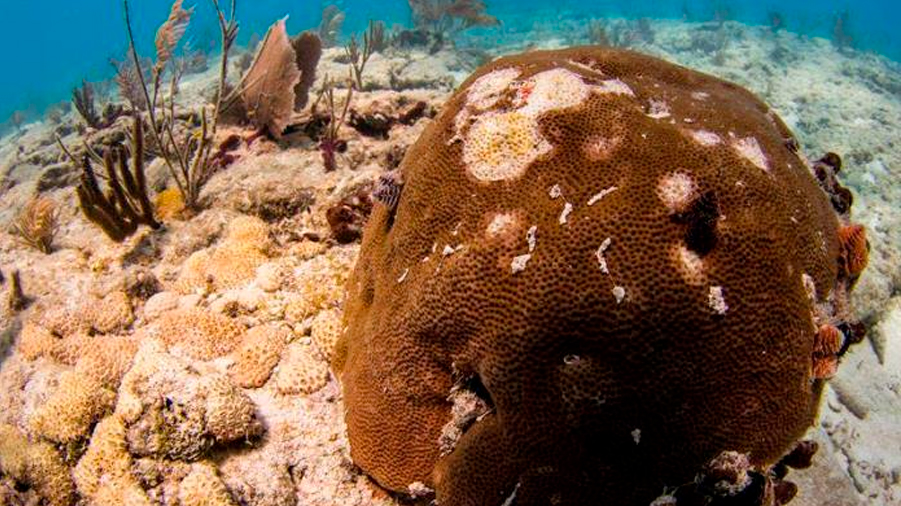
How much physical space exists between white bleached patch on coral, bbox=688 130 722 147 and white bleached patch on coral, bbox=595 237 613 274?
0.81 metres

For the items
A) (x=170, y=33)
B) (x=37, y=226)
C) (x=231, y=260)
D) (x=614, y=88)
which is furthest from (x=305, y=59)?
(x=614, y=88)

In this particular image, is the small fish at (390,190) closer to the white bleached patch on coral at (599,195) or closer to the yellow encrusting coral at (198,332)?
the white bleached patch on coral at (599,195)

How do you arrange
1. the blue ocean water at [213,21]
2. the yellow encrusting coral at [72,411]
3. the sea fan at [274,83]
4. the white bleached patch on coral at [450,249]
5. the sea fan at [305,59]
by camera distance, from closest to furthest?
1. the white bleached patch on coral at [450,249]
2. the yellow encrusting coral at [72,411]
3. the sea fan at [274,83]
4. the sea fan at [305,59]
5. the blue ocean water at [213,21]

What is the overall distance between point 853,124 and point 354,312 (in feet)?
47.1

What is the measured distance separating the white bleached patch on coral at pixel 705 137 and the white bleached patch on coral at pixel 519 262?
1073 mm

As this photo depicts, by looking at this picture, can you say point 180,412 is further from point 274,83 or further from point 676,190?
point 274,83

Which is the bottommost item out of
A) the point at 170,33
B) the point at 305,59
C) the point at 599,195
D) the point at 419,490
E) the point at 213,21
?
the point at 213,21

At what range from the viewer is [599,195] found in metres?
2.22

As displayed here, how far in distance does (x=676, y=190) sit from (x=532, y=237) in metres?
0.67

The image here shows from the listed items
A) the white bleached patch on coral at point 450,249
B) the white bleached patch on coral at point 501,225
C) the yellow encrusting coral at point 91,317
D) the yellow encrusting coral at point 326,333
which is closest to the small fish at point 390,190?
the white bleached patch on coral at point 450,249

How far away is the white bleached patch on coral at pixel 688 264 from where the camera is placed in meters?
2.04

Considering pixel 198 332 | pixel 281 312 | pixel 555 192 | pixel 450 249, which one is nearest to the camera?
pixel 555 192

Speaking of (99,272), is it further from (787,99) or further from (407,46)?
(787,99)

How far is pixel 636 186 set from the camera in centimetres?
220
